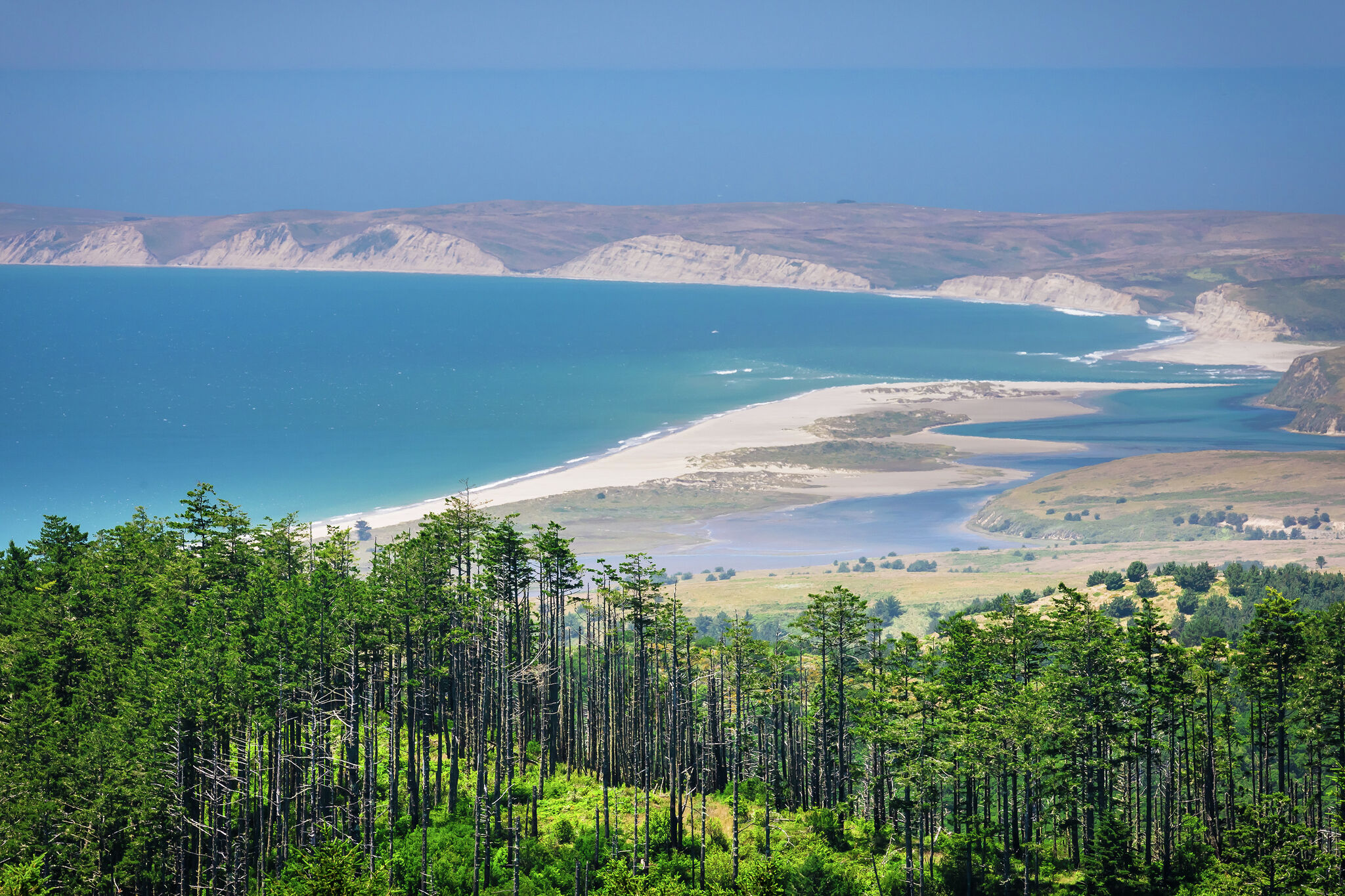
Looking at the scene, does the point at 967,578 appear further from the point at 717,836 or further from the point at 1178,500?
the point at 717,836

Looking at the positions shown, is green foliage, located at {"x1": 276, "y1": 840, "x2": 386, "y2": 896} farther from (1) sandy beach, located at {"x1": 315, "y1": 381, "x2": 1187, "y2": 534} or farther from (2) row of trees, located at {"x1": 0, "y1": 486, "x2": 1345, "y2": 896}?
(1) sandy beach, located at {"x1": 315, "y1": 381, "x2": 1187, "y2": 534}

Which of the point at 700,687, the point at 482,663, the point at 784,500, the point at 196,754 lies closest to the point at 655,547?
the point at 784,500

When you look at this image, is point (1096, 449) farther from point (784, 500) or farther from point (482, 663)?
point (482, 663)

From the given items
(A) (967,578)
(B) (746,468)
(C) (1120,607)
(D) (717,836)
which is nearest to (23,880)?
(D) (717,836)

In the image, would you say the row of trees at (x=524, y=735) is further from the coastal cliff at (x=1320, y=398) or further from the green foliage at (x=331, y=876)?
the coastal cliff at (x=1320, y=398)

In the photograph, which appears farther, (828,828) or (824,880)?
(828,828)

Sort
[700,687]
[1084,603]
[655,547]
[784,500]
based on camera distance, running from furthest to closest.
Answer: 1. [784,500]
2. [655,547]
3. [700,687]
4. [1084,603]
